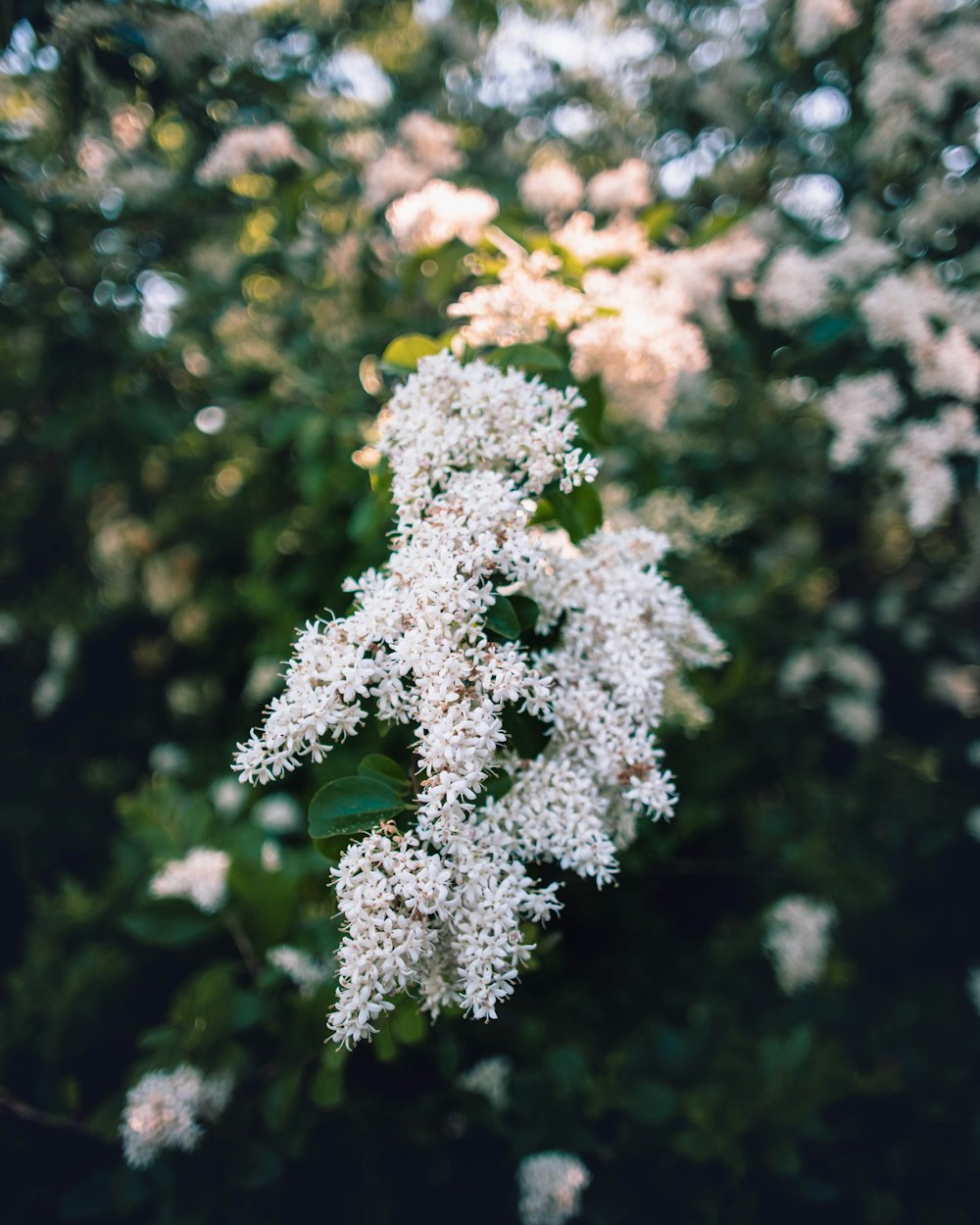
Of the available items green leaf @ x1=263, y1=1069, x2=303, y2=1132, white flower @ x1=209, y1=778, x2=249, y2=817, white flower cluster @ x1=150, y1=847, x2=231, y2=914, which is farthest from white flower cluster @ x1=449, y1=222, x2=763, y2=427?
white flower @ x1=209, y1=778, x2=249, y2=817

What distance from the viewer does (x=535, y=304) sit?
183 cm

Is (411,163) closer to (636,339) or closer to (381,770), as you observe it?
(636,339)

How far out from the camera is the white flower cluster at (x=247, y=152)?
274cm

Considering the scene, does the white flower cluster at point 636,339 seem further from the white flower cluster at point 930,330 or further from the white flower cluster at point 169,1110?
the white flower cluster at point 169,1110

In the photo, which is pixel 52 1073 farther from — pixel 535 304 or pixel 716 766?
pixel 535 304

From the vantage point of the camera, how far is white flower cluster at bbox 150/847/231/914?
6.82 ft

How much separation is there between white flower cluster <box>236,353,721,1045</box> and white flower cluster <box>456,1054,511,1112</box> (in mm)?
914

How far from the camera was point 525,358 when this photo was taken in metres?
1.58

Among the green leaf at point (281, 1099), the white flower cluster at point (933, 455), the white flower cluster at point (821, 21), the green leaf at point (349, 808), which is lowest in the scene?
the green leaf at point (281, 1099)

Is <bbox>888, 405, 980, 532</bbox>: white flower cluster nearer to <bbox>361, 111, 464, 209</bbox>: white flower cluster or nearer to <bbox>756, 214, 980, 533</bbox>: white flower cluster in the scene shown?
<bbox>756, 214, 980, 533</bbox>: white flower cluster

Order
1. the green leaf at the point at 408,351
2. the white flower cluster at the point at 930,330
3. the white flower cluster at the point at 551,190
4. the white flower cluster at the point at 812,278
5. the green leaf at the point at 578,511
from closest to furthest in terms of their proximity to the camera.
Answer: the green leaf at the point at 578,511 → the green leaf at the point at 408,351 → the white flower cluster at the point at 930,330 → the white flower cluster at the point at 812,278 → the white flower cluster at the point at 551,190

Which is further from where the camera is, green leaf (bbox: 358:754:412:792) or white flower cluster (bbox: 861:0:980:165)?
white flower cluster (bbox: 861:0:980:165)

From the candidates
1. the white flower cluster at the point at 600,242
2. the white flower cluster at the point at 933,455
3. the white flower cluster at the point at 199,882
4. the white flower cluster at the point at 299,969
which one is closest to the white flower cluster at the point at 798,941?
the white flower cluster at the point at 933,455

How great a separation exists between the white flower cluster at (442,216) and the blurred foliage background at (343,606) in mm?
150
